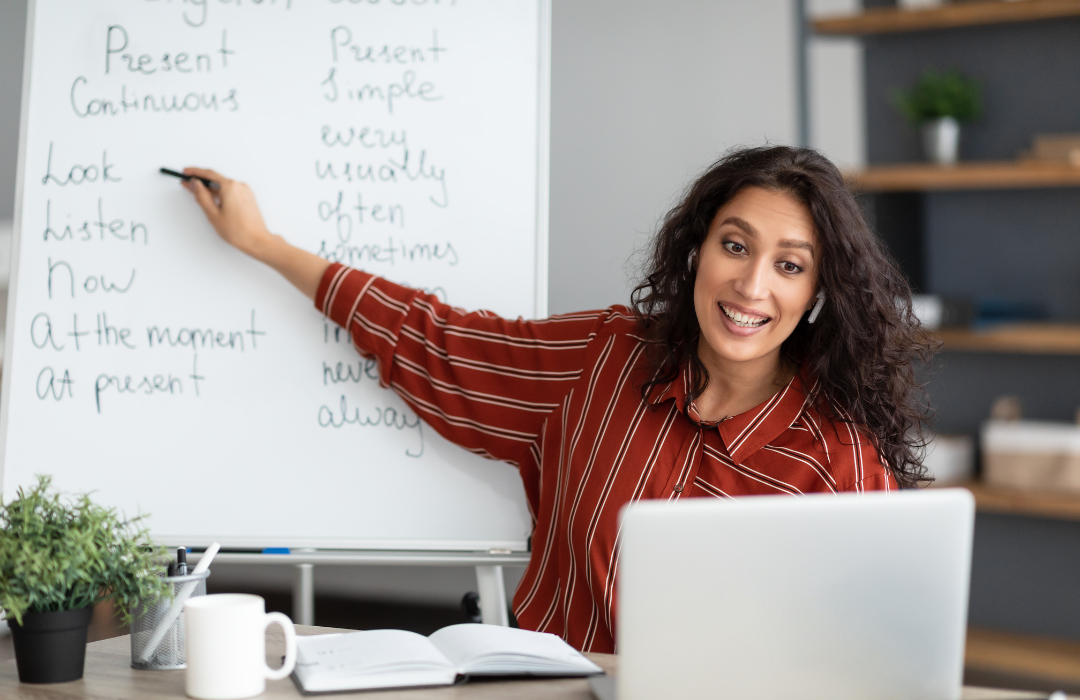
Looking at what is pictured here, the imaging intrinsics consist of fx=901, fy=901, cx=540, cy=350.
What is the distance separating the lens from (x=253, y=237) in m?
1.58

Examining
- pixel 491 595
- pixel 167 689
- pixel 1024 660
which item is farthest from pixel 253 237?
pixel 1024 660

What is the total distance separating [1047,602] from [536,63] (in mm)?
2163

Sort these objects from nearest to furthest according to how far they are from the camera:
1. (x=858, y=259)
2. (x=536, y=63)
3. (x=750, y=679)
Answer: (x=750, y=679), (x=858, y=259), (x=536, y=63)

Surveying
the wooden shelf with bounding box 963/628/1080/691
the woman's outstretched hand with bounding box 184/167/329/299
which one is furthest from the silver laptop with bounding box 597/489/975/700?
the wooden shelf with bounding box 963/628/1080/691

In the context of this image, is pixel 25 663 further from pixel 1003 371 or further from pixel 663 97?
pixel 1003 371

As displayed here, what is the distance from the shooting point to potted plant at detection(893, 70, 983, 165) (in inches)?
100.0

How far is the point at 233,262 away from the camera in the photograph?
1614 millimetres

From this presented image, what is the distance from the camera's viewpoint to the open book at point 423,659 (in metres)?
0.89

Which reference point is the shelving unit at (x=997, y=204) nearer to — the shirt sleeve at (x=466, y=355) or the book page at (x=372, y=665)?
the shirt sleeve at (x=466, y=355)

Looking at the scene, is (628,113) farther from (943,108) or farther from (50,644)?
(50,644)

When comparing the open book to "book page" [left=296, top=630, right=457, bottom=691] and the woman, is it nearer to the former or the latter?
"book page" [left=296, top=630, right=457, bottom=691]

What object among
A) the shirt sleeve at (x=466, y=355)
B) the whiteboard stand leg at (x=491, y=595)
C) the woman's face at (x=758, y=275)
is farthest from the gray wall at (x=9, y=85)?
the woman's face at (x=758, y=275)

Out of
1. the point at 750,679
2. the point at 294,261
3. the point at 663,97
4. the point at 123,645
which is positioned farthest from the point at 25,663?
the point at 663,97

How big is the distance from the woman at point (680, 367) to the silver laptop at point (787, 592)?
578 millimetres
